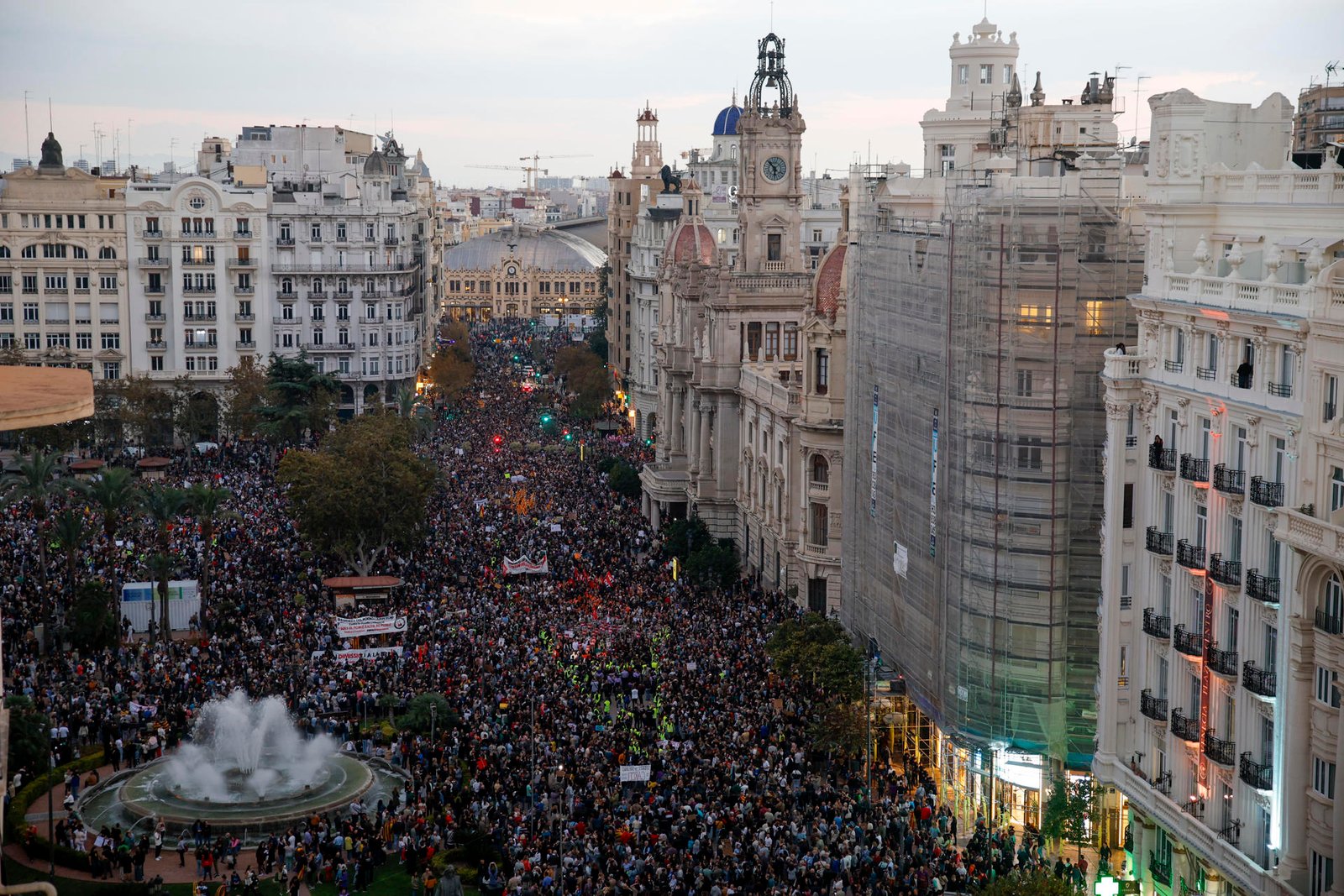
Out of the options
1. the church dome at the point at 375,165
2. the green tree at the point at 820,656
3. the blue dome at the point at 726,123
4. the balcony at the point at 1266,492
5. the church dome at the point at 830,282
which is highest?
the blue dome at the point at 726,123

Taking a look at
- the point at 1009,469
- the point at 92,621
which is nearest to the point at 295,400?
the point at 92,621

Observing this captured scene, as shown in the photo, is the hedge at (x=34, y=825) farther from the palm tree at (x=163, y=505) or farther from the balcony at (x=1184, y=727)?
the balcony at (x=1184, y=727)

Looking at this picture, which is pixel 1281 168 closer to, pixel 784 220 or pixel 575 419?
pixel 784 220

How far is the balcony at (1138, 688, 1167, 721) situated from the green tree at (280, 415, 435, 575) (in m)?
37.2

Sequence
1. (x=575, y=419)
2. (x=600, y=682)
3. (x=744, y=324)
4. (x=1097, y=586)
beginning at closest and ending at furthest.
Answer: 1. (x=1097, y=586)
2. (x=600, y=682)
3. (x=744, y=324)
4. (x=575, y=419)

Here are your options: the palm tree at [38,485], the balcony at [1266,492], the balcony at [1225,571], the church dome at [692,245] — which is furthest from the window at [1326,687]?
the church dome at [692,245]

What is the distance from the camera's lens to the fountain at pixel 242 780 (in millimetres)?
42812

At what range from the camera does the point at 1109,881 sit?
34500 mm

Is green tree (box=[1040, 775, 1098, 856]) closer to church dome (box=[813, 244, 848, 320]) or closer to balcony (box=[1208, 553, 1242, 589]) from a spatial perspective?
balcony (box=[1208, 553, 1242, 589])

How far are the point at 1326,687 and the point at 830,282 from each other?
3544 centimetres

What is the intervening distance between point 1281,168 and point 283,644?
1367 inches

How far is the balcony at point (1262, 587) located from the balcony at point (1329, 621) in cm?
125

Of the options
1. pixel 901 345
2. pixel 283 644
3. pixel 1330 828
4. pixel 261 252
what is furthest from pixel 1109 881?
pixel 261 252

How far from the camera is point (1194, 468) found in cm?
3484
